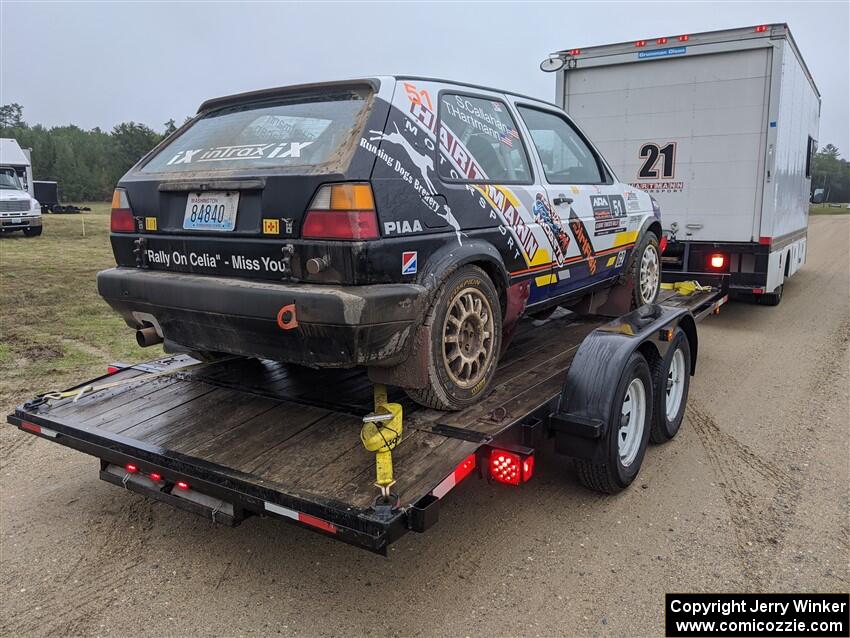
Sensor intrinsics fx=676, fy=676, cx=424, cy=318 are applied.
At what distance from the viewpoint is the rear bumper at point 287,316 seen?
280 cm

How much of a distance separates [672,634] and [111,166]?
69517 mm

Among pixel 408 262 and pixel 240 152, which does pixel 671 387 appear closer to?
pixel 408 262

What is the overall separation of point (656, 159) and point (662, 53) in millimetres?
1198

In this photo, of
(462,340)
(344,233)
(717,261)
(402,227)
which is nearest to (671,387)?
(462,340)

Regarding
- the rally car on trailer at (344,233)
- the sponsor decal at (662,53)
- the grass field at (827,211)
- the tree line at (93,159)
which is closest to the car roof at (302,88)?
the rally car on trailer at (344,233)

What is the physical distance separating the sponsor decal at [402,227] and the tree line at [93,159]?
53876 millimetres

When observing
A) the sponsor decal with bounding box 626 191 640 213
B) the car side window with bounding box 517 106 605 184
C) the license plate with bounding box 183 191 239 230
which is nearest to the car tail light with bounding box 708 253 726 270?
the sponsor decal with bounding box 626 191 640 213

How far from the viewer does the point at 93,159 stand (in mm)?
62969

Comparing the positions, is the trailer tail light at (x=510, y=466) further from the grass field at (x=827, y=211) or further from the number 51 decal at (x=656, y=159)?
the grass field at (x=827, y=211)

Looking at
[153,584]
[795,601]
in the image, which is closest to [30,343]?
[153,584]

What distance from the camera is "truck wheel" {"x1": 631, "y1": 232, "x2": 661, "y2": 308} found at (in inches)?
219

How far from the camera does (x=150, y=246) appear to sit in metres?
3.46

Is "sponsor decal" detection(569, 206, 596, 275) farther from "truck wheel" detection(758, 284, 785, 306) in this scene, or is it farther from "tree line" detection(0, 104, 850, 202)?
"tree line" detection(0, 104, 850, 202)

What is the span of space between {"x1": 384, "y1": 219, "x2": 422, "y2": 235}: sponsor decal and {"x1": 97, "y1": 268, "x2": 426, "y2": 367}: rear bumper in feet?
0.78
